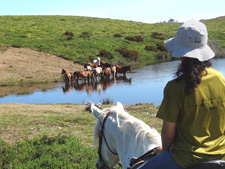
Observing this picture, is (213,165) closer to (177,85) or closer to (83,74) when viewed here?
(177,85)

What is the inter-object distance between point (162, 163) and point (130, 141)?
83 cm

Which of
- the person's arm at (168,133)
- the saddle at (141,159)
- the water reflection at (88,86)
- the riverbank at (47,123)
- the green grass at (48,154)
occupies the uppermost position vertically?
the person's arm at (168,133)

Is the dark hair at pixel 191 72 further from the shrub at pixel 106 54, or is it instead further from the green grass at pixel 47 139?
the shrub at pixel 106 54

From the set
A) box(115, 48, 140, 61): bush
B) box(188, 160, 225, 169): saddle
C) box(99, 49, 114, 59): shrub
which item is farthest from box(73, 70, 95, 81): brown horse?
box(188, 160, 225, 169): saddle

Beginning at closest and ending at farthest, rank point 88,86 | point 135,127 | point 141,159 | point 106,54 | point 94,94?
point 141,159, point 135,127, point 94,94, point 88,86, point 106,54

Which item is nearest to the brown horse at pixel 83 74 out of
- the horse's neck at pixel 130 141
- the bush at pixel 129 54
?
the bush at pixel 129 54

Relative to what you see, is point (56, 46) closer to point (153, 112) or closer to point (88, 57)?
point (88, 57)

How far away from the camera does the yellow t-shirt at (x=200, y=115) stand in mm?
2326

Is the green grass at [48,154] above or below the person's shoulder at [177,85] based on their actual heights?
below

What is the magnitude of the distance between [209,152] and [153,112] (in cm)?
912

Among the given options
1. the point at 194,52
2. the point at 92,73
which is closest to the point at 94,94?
the point at 92,73

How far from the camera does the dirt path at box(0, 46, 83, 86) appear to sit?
84.9 ft

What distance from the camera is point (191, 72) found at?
2283 mm

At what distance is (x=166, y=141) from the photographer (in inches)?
99.7
